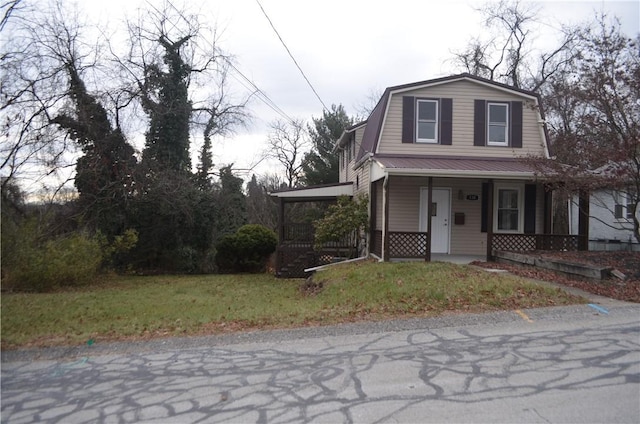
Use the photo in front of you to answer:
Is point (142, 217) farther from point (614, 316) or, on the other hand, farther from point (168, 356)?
point (614, 316)

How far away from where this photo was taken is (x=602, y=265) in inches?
412

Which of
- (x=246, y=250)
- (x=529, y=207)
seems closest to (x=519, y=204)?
(x=529, y=207)

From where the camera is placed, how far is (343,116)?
34812 millimetres

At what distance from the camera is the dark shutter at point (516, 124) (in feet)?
50.4

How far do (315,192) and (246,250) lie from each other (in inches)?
197

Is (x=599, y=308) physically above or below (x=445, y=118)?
below

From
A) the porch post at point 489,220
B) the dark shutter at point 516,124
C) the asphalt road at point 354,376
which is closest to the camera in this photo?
the asphalt road at point 354,376

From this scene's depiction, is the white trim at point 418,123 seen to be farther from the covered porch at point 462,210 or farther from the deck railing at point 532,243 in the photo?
the deck railing at point 532,243

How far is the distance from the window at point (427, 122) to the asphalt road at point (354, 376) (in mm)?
9127

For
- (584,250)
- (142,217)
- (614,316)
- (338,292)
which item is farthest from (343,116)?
(614,316)

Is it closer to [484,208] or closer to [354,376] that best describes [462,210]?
[484,208]

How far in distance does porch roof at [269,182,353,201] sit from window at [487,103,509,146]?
6.62 m

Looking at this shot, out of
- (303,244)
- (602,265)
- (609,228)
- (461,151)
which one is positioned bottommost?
(303,244)

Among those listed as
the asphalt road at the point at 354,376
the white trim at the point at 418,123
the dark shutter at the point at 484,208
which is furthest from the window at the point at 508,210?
the asphalt road at the point at 354,376
